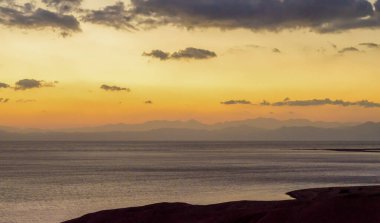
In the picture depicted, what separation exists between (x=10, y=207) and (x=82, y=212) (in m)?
Result: 11.9

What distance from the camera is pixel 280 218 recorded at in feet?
138

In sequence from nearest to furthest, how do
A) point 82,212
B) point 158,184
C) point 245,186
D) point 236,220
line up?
point 236,220 → point 82,212 → point 245,186 → point 158,184

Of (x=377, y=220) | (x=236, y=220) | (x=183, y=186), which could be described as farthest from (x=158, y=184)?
(x=377, y=220)

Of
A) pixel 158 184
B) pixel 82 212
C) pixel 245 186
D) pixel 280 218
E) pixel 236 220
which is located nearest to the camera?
pixel 280 218

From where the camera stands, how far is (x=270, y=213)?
141 ft

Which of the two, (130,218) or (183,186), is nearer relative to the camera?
(130,218)

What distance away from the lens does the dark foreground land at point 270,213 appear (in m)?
40.4

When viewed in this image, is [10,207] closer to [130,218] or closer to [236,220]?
[130,218]

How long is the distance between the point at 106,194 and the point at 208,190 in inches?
701

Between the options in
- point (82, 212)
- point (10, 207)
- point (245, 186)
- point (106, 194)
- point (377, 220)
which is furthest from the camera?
point (245, 186)

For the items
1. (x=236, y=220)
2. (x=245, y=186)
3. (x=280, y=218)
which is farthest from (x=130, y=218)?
(x=245, y=186)

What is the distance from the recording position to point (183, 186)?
106688 millimetres

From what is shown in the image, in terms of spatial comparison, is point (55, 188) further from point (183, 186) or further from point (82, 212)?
point (82, 212)

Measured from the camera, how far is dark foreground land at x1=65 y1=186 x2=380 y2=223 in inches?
1592
